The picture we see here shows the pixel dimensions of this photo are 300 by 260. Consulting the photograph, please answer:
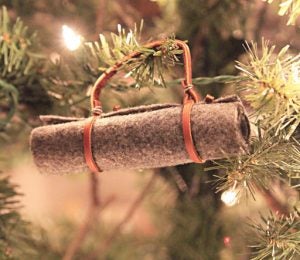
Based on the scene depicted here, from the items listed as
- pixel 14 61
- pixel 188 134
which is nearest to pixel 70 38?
pixel 14 61

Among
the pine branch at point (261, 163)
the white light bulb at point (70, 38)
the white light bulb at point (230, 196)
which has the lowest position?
the white light bulb at point (230, 196)

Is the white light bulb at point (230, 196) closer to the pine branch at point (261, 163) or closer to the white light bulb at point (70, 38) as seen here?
the pine branch at point (261, 163)

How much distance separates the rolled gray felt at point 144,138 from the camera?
15.2 inches

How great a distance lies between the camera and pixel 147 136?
406mm

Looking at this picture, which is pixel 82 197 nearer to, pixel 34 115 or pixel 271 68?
pixel 34 115

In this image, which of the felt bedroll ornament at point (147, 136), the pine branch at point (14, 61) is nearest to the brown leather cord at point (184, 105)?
the felt bedroll ornament at point (147, 136)

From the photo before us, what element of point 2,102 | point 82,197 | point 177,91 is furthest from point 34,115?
point 82,197

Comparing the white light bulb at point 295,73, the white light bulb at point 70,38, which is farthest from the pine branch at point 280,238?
the white light bulb at point 70,38

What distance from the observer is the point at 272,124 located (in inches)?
16.0

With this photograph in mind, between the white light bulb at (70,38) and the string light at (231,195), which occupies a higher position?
the white light bulb at (70,38)

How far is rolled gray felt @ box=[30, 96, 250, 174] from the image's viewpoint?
15.2 inches

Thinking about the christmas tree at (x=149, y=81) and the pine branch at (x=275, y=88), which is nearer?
the pine branch at (x=275, y=88)

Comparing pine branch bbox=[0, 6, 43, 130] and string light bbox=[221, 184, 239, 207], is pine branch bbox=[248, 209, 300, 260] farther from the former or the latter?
pine branch bbox=[0, 6, 43, 130]

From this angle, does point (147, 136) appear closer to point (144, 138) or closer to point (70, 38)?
point (144, 138)
